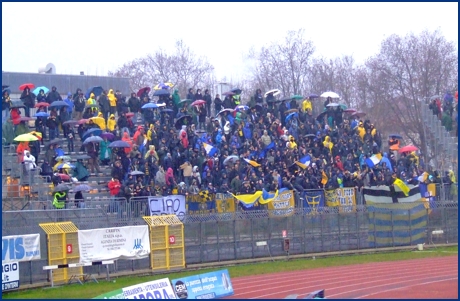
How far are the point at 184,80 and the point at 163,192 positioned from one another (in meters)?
47.9

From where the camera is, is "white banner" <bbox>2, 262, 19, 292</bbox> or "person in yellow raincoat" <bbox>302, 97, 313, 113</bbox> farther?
"person in yellow raincoat" <bbox>302, 97, 313, 113</bbox>

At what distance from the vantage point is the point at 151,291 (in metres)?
18.3

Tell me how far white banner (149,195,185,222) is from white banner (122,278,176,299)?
11081 mm

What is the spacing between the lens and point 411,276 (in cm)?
2584

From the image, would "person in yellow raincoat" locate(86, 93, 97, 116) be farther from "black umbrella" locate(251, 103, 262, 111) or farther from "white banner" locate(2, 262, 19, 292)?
"white banner" locate(2, 262, 19, 292)

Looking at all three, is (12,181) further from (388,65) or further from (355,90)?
(355,90)

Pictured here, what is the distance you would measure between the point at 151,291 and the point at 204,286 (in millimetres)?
2324

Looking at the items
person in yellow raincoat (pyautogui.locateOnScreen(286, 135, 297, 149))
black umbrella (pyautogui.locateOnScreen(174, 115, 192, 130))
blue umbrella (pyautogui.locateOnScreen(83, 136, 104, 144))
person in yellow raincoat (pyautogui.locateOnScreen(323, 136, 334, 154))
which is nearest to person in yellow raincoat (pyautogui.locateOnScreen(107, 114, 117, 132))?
blue umbrella (pyautogui.locateOnScreen(83, 136, 104, 144))

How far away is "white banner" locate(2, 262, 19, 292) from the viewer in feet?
74.2

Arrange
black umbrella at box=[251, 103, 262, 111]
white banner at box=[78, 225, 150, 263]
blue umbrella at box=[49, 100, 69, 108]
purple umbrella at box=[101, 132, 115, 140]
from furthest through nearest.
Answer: black umbrella at box=[251, 103, 262, 111]
blue umbrella at box=[49, 100, 69, 108]
purple umbrella at box=[101, 132, 115, 140]
white banner at box=[78, 225, 150, 263]

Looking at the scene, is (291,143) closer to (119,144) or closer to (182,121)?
(182,121)

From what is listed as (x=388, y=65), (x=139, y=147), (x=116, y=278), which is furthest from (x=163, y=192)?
(x=388, y=65)

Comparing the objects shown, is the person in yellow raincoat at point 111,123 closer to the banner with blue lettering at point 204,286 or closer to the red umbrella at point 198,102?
the red umbrella at point 198,102

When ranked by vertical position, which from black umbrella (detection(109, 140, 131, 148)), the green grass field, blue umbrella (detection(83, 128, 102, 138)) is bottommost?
the green grass field
